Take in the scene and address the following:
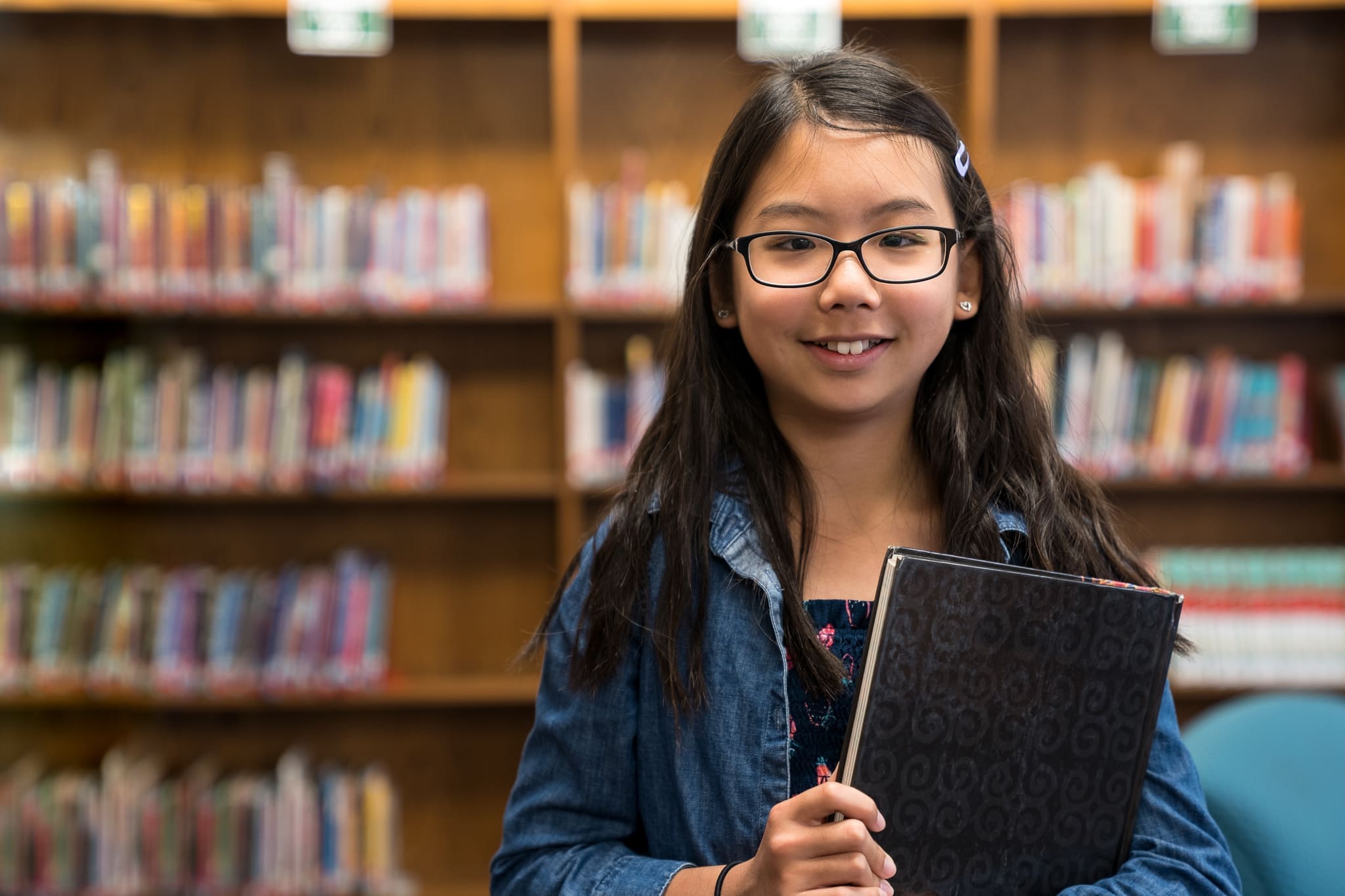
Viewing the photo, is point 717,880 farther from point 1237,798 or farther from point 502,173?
point 502,173

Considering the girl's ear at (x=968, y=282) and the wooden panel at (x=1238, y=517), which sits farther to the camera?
the wooden panel at (x=1238, y=517)

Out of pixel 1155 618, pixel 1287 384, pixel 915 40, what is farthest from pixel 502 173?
pixel 1155 618

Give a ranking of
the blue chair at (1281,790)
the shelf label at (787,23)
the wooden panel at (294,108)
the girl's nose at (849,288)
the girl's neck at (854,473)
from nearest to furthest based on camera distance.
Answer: the girl's nose at (849,288) → the girl's neck at (854,473) → the blue chair at (1281,790) → the shelf label at (787,23) → the wooden panel at (294,108)

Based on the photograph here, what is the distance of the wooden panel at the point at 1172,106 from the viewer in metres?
3.10

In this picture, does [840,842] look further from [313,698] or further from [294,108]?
[294,108]

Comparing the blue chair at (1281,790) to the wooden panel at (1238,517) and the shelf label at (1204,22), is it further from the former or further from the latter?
the shelf label at (1204,22)

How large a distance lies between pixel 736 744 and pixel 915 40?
2631 millimetres

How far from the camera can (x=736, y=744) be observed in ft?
3.06

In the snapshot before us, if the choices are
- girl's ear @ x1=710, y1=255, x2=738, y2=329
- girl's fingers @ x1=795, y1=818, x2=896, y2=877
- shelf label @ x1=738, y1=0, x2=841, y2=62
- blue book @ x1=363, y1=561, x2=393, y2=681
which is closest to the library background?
blue book @ x1=363, y1=561, x2=393, y2=681

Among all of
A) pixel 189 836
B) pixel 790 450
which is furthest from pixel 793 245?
pixel 189 836

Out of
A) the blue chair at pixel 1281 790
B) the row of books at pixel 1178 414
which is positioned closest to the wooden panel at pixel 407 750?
the row of books at pixel 1178 414

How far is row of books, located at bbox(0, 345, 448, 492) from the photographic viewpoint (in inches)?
112

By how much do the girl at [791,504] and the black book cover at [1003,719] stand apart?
0.20ft

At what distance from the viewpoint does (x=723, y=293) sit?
3.34 feet
